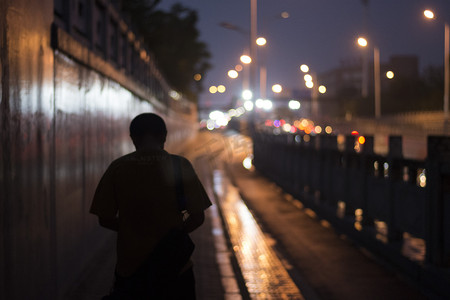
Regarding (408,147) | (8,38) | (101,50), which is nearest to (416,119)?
(408,147)

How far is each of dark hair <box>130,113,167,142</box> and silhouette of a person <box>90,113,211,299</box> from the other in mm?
88

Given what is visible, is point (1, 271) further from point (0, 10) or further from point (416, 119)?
point (416, 119)

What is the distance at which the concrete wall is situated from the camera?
473 centimetres

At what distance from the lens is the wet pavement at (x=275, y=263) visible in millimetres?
7875

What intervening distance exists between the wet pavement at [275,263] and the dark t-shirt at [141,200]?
351 cm

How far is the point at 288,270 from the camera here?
913 cm

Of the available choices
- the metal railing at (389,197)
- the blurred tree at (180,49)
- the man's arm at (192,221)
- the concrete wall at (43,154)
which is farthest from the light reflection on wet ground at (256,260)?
the blurred tree at (180,49)

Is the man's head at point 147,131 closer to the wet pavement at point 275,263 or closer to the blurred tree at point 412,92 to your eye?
the wet pavement at point 275,263

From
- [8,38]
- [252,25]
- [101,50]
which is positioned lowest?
[8,38]

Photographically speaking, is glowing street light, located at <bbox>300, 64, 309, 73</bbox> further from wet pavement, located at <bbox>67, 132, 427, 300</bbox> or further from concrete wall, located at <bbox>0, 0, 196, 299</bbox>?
concrete wall, located at <bbox>0, 0, 196, 299</bbox>

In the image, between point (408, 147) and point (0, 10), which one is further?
point (408, 147)

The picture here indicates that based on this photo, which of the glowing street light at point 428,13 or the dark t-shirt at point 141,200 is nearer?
the dark t-shirt at point 141,200

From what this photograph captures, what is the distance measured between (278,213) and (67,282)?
8.98 m

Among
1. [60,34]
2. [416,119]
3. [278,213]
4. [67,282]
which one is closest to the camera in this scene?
[60,34]
